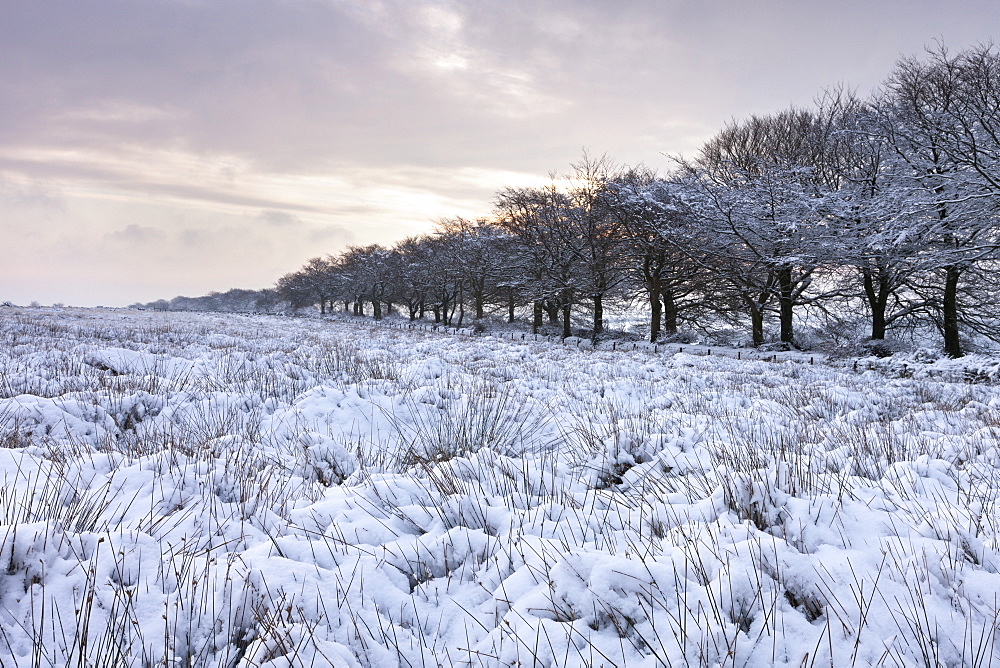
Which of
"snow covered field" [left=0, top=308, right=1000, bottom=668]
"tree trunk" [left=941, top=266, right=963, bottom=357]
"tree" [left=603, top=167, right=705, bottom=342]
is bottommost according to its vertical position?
"snow covered field" [left=0, top=308, right=1000, bottom=668]

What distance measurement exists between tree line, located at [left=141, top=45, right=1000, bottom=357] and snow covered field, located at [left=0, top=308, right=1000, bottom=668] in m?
12.8

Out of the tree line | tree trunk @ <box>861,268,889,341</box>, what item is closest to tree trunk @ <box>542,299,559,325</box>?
the tree line

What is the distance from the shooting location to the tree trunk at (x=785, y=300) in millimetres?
20859

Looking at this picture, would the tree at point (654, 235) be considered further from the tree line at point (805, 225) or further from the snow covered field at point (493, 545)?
the snow covered field at point (493, 545)

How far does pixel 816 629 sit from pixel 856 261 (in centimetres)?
2032

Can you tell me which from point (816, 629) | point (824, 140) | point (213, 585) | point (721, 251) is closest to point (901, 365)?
point (721, 251)

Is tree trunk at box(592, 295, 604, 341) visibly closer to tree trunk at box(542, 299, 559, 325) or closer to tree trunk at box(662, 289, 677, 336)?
tree trunk at box(662, 289, 677, 336)

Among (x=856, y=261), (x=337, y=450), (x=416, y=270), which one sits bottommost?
(x=337, y=450)

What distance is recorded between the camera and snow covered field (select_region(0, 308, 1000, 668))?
1701 millimetres

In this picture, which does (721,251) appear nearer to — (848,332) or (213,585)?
(848,332)

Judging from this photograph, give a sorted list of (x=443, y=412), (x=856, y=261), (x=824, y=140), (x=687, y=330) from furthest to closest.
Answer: (x=687, y=330)
(x=824, y=140)
(x=856, y=261)
(x=443, y=412)

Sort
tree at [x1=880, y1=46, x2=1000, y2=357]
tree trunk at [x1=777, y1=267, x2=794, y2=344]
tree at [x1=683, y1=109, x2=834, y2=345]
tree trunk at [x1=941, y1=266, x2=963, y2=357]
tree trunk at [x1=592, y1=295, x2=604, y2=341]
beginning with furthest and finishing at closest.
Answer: tree trunk at [x1=592, y1=295, x2=604, y2=341] < tree trunk at [x1=777, y1=267, x2=794, y2=344] < tree at [x1=683, y1=109, x2=834, y2=345] < tree trunk at [x1=941, y1=266, x2=963, y2=357] < tree at [x1=880, y1=46, x2=1000, y2=357]

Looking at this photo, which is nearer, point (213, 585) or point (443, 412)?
point (213, 585)

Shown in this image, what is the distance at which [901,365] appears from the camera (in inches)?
531
